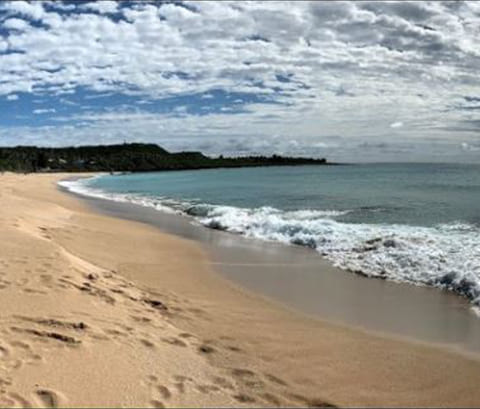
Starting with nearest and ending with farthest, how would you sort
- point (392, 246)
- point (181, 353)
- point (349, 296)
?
point (181, 353), point (349, 296), point (392, 246)

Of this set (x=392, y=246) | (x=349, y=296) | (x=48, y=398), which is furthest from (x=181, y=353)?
(x=392, y=246)

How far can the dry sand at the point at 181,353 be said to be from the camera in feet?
18.4

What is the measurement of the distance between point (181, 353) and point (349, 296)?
4631mm

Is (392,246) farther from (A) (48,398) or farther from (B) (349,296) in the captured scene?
(A) (48,398)

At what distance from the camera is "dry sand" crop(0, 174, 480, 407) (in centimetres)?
559

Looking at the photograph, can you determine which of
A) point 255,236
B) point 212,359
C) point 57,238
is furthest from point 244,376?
point 255,236

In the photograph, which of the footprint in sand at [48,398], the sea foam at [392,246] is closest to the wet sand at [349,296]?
the sea foam at [392,246]

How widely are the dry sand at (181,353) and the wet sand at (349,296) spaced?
1.77ft

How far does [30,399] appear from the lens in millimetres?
5176

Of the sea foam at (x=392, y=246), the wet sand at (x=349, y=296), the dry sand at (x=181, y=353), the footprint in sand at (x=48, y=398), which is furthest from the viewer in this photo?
the sea foam at (x=392, y=246)

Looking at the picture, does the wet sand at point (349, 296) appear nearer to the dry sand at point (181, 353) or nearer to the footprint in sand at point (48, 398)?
the dry sand at point (181, 353)

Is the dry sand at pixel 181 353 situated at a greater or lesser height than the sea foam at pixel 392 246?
lesser

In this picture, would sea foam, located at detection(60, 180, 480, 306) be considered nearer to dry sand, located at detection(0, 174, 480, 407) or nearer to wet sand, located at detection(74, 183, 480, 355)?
wet sand, located at detection(74, 183, 480, 355)

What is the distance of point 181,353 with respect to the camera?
22.1 ft
